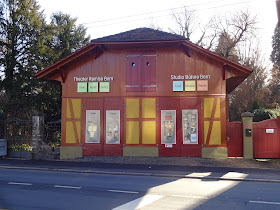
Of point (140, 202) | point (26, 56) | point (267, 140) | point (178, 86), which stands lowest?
point (140, 202)

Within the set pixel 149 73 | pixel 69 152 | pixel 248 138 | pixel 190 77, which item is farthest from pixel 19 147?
pixel 248 138

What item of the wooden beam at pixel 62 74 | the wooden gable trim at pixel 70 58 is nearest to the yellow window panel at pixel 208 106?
the wooden gable trim at pixel 70 58

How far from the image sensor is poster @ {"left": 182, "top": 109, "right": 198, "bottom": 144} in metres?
15.6

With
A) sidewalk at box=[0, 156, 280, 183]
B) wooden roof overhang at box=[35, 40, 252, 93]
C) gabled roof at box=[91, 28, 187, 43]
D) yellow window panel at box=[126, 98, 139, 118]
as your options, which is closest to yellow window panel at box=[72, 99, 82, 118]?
wooden roof overhang at box=[35, 40, 252, 93]

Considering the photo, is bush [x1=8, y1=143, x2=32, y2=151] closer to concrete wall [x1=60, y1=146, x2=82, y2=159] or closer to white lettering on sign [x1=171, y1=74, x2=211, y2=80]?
concrete wall [x1=60, y1=146, x2=82, y2=159]

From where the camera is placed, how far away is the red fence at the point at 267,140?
1523 cm

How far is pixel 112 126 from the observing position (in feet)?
52.7

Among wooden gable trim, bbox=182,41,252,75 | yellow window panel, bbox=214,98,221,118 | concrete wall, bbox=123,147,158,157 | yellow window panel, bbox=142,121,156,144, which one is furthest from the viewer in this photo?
yellow window panel, bbox=142,121,156,144

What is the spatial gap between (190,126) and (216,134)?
1393mm

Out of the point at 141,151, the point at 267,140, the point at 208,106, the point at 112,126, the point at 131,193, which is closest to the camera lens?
the point at 131,193

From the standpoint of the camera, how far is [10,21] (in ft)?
92.3

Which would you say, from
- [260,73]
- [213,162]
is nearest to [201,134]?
[213,162]

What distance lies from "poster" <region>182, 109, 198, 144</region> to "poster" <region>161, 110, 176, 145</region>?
1.89 ft

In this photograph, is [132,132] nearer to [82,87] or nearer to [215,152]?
[82,87]
